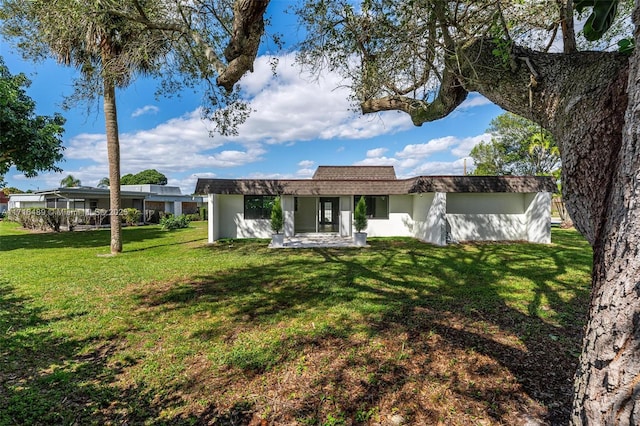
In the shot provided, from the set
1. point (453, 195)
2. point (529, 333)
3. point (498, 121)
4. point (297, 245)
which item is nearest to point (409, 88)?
point (529, 333)

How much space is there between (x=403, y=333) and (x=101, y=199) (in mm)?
30451

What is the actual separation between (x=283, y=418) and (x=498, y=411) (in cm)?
187

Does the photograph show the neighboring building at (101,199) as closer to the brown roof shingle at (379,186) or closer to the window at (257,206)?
the window at (257,206)

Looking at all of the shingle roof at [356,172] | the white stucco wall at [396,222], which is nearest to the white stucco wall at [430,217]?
the white stucco wall at [396,222]

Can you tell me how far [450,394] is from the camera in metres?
2.90

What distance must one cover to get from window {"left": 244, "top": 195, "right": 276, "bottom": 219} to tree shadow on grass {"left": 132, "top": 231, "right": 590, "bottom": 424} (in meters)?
7.57

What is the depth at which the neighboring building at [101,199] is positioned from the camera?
74.0 feet

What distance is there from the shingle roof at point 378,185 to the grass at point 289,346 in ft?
19.4

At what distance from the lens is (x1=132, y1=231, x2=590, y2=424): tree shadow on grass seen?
2832 millimetres

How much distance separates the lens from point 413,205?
1639 cm

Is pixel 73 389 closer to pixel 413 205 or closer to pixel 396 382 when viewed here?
pixel 396 382

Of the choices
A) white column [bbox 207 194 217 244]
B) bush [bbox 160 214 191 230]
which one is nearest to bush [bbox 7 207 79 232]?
bush [bbox 160 214 191 230]

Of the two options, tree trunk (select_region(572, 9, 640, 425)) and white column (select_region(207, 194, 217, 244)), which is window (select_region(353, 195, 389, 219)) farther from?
tree trunk (select_region(572, 9, 640, 425))

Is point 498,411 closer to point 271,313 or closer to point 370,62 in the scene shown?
point 271,313
